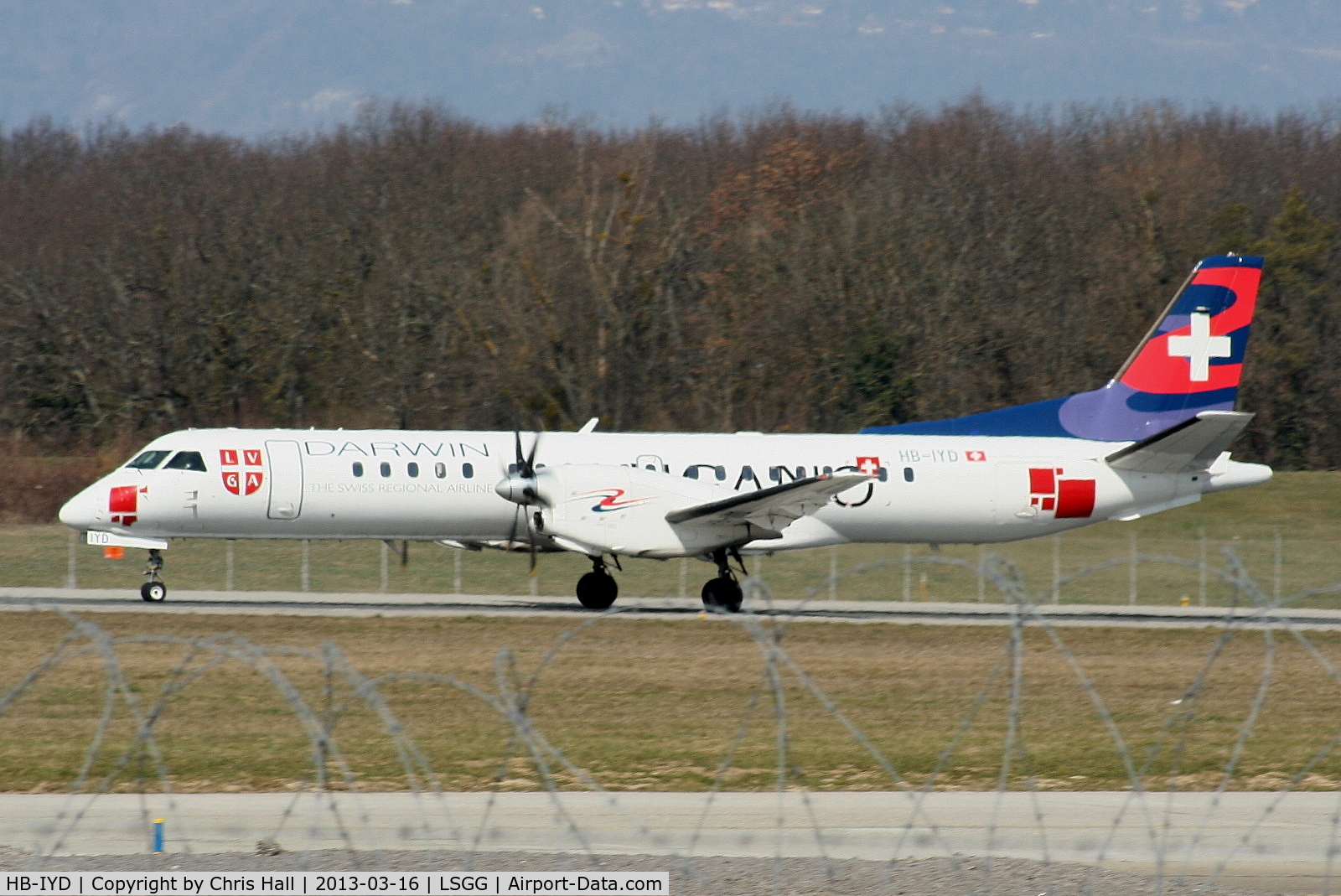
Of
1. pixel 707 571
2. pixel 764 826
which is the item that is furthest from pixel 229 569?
pixel 764 826

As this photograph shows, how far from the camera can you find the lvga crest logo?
22438 mm

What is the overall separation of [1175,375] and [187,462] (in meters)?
17.0

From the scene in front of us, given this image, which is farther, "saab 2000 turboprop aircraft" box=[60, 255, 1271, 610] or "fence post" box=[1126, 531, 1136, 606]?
"fence post" box=[1126, 531, 1136, 606]

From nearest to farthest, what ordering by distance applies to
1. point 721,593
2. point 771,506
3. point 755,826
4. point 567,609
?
point 755,826 < point 771,506 < point 721,593 < point 567,609

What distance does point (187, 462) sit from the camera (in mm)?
22531

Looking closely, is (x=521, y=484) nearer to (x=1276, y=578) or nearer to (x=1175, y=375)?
(x=1175, y=375)

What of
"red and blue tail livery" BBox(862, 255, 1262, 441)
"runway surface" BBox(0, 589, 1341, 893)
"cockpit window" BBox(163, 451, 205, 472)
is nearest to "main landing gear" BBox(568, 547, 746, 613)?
"red and blue tail livery" BBox(862, 255, 1262, 441)

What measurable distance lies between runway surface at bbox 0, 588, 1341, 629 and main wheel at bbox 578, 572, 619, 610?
177 millimetres

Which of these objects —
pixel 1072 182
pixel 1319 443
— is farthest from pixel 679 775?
pixel 1072 182

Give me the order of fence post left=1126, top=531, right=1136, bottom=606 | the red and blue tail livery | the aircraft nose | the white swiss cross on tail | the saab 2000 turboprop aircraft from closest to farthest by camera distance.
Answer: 1. the aircraft nose
2. the saab 2000 turboprop aircraft
3. the red and blue tail livery
4. the white swiss cross on tail
5. fence post left=1126, top=531, right=1136, bottom=606

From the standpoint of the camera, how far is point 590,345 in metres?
45.2

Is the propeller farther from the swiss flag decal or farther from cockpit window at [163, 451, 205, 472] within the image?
the swiss flag decal

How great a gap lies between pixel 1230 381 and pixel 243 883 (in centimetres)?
2243

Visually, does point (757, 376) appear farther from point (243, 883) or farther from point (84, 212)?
point (243, 883)
